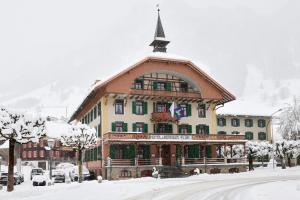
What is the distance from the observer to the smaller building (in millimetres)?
65500

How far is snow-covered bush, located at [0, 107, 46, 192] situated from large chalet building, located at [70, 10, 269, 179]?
59.0ft

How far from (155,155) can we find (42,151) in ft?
157

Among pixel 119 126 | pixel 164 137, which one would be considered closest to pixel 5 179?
pixel 119 126

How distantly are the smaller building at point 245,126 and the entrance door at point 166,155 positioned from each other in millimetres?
15841

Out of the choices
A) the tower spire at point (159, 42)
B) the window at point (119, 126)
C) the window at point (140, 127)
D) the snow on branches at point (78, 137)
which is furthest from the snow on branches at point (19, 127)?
the tower spire at point (159, 42)

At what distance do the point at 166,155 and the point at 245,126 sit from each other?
20.6m

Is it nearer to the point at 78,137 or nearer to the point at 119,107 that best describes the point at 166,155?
the point at 119,107

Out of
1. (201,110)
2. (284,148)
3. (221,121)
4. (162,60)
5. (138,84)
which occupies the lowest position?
(284,148)

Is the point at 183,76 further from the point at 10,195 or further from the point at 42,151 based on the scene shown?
the point at 42,151

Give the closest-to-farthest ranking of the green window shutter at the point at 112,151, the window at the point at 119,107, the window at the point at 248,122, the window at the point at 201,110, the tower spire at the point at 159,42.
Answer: the green window shutter at the point at 112,151, the window at the point at 119,107, the window at the point at 201,110, the tower spire at the point at 159,42, the window at the point at 248,122

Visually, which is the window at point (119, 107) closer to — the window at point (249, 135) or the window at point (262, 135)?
the window at point (249, 135)

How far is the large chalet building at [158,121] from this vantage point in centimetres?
4650

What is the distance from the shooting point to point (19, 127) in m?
26.5

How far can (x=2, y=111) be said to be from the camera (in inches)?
1039
